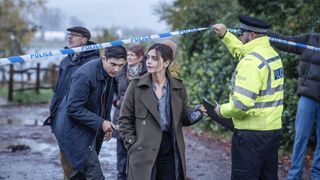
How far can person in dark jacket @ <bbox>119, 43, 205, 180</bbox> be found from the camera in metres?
4.77

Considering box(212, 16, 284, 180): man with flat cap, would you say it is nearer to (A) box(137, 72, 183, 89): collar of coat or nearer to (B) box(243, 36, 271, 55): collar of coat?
(B) box(243, 36, 271, 55): collar of coat

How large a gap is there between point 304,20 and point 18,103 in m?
13.4

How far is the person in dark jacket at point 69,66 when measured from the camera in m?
5.76

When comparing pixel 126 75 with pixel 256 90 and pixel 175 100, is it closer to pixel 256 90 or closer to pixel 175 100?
pixel 175 100

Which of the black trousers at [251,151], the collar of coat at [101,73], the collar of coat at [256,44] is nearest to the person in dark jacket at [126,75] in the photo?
the collar of coat at [101,73]

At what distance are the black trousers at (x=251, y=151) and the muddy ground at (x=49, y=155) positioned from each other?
2.92 m

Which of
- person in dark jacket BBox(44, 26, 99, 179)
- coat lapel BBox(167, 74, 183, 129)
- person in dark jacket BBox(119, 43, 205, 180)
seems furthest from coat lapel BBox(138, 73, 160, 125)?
person in dark jacket BBox(44, 26, 99, 179)

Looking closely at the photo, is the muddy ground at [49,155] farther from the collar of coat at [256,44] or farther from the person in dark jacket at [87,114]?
the collar of coat at [256,44]

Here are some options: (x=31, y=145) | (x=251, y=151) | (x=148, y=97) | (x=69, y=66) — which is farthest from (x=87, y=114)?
(x=31, y=145)

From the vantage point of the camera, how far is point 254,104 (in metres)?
4.67

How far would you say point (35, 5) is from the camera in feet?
104

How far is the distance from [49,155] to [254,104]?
A: 5609mm

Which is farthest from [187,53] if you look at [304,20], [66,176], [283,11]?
[66,176]

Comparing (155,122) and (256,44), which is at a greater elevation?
(256,44)
